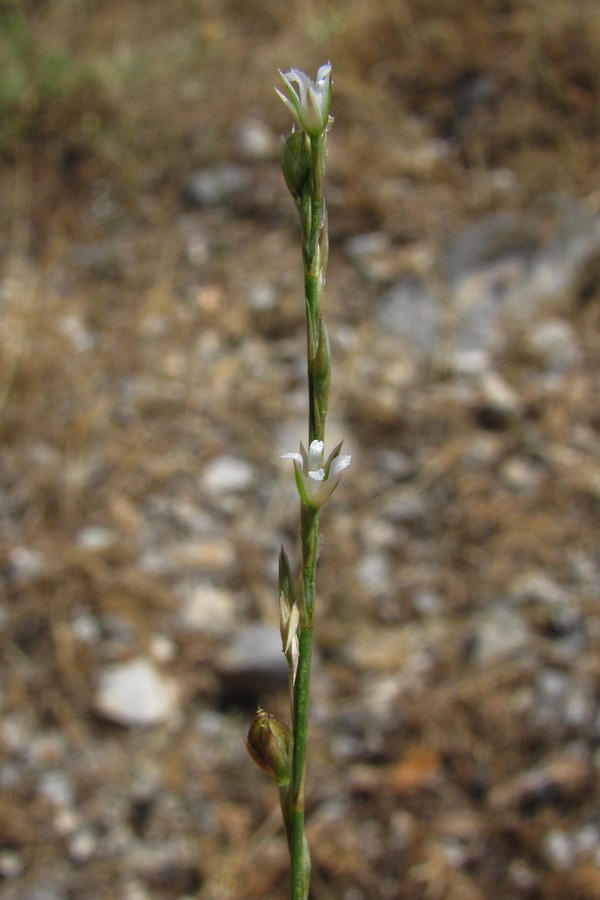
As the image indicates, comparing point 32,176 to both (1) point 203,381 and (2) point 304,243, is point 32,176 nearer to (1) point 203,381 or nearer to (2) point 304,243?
(1) point 203,381

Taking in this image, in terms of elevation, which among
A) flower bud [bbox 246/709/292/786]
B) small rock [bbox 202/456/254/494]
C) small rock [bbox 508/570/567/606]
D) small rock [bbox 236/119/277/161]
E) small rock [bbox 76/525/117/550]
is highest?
small rock [bbox 236/119/277/161]

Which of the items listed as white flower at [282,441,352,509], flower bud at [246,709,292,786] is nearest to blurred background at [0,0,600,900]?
flower bud at [246,709,292,786]

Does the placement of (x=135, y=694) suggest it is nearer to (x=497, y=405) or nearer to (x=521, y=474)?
(x=521, y=474)

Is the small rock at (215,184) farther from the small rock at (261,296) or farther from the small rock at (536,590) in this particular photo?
the small rock at (536,590)

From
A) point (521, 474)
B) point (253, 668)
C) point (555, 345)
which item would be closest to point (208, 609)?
point (253, 668)

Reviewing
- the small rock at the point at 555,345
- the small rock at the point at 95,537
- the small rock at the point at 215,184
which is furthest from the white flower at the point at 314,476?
the small rock at the point at 215,184

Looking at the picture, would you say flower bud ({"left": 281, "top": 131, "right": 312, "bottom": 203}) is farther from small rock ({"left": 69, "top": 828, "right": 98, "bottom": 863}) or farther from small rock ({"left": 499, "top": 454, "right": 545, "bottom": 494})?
small rock ({"left": 499, "top": 454, "right": 545, "bottom": 494})
